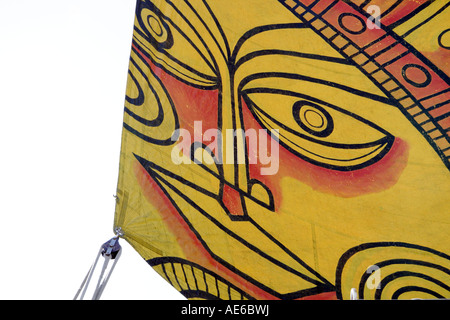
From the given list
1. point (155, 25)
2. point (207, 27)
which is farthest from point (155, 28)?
point (207, 27)

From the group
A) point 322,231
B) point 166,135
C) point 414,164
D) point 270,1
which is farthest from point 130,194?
point 414,164

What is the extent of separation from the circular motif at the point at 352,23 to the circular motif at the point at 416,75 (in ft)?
0.54

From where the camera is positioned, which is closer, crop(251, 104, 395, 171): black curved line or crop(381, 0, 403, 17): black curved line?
crop(381, 0, 403, 17): black curved line

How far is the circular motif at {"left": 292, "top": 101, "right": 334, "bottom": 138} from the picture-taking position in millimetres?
1583

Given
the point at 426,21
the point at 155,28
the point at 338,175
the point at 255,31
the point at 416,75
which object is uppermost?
the point at 155,28

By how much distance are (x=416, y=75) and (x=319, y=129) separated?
0.35 meters

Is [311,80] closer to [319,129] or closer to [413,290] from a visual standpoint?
[319,129]

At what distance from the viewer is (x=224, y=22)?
1700mm

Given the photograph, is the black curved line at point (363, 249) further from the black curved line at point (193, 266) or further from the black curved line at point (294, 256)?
the black curved line at point (193, 266)

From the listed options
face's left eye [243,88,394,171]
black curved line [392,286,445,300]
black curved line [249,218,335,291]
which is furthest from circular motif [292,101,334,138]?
black curved line [392,286,445,300]

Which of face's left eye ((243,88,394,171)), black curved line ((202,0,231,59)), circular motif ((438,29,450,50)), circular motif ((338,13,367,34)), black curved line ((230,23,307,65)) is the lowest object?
face's left eye ((243,88,394,171))

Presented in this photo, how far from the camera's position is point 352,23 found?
1.43 metres

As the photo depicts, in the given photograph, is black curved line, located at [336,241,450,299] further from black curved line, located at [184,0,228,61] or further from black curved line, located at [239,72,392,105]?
black curved line, located at [184,0,228,61]
